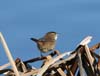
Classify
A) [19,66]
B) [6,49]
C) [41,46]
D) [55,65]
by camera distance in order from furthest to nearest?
[41,46]
[19,66]
[55,65]
[6,49]

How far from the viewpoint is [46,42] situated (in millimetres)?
10586

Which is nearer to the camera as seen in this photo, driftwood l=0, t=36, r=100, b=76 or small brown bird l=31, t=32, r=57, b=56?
driftwood l=0, t=36, r=100, b=76

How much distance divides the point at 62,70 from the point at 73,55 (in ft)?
0.71

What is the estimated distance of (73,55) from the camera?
6.71m

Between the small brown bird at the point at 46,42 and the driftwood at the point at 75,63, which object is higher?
the driftwood at the point at 75,63

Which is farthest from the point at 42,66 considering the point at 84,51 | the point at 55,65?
the point at 84,51

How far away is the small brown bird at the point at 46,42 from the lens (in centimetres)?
1019

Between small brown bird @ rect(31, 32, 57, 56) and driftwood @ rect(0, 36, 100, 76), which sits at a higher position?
driftwood @ rect(0, 36, 100, 76)

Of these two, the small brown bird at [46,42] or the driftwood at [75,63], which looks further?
the small brown bird at [46,42]

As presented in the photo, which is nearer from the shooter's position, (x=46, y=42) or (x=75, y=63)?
(x=75, y=63)

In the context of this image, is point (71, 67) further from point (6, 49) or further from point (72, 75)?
point (6, 49)

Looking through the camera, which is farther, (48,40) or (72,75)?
(48,40)

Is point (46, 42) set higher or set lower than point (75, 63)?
lower

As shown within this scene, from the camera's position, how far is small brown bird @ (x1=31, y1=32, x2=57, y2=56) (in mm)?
10188
